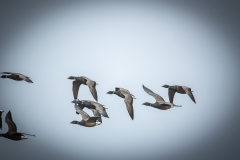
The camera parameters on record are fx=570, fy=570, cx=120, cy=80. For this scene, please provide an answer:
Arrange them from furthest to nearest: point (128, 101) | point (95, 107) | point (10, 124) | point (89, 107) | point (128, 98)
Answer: point (89, 107), point (95, 107), point (128, 98), point (128, 101), point (10, 124)

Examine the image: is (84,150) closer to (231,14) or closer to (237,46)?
(237,46)

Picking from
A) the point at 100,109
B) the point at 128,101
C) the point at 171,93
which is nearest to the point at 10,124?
the point at 100,109

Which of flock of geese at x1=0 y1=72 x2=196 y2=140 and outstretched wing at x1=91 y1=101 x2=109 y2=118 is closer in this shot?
flock of geese at x1=0 y1=72 x2=196 y2=140

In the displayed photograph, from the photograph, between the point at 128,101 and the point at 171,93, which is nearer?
the point at 128,101

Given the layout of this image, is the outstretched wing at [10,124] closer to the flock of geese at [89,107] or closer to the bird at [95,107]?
the flock of geese at [89,107]

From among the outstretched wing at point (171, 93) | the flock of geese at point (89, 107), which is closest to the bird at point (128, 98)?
the flock of geese at point (89, 107)

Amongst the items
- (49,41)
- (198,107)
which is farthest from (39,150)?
(49,41)

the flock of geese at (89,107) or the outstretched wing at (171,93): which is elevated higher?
the outstretched wing at (171,93)

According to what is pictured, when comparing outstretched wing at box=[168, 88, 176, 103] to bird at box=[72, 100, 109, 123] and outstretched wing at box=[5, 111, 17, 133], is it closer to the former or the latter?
bird at box=[72, 100, 109, 123]

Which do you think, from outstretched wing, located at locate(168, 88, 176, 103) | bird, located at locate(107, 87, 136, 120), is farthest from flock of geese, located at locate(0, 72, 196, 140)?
outstretched wing, located at locate(168, 88, 176, 103)

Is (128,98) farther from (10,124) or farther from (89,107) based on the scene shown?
(10,124)

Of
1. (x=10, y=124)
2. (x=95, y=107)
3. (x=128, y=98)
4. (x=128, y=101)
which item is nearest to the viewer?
(x=10, y=124)

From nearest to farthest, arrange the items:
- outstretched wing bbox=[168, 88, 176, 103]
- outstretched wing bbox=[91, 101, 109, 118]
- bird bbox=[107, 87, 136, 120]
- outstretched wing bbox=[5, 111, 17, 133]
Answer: outstretched wing bbox=[5, 111, 17, 133]
bird bbox=[107, 87, 136, 120]
outstretched wing bbox=[91, 101, 109, 118]
outstretched wing bbox=[168, 88, 176, 103]

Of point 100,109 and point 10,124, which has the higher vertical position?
point 100,109
